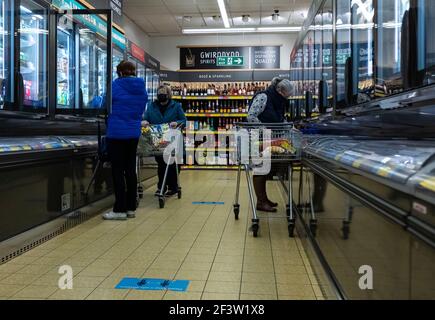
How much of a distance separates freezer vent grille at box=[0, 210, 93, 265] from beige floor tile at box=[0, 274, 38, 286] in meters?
0.37

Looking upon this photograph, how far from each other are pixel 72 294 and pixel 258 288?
1093 mm

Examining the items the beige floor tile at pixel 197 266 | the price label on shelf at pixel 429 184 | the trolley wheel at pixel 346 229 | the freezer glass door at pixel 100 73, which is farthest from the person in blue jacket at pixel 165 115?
the price label on shelf at pixel 429 184

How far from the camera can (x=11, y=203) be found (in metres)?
3.41

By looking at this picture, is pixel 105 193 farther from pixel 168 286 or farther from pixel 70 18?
pixel 168 286

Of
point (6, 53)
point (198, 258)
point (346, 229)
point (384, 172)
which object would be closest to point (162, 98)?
point (6, 53)

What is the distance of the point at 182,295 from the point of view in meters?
2.49

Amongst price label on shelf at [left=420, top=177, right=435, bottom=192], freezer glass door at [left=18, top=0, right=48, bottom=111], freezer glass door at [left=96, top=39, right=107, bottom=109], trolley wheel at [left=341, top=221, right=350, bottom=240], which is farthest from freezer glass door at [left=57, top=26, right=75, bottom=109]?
price label on shelf at [left=420, top=177, right=435, bottom=192]

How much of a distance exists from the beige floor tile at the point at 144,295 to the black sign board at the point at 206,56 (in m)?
10.3

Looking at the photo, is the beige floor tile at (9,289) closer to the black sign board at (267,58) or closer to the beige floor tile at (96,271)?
the beige floor tile at (96,271)

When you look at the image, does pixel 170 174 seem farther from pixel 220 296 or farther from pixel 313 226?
pixel 220 296

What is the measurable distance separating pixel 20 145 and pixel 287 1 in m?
8.23
